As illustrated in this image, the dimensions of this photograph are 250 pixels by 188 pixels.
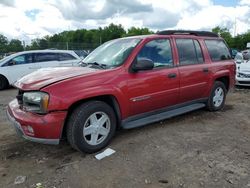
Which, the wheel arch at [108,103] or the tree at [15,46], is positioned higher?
the tree at [15,46]

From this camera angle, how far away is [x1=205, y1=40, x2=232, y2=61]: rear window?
597 centimetres

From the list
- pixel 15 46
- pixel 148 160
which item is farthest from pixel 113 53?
pixel 15 46

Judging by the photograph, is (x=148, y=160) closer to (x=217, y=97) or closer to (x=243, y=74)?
(x=217, y=97)

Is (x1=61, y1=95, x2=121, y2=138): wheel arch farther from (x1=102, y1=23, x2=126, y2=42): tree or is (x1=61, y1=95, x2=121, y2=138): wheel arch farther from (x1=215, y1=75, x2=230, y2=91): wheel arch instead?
(x1=102, y1=23, x2=126, y2=42): tree

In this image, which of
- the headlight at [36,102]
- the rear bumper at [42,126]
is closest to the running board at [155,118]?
the rear bumper at [42,126]

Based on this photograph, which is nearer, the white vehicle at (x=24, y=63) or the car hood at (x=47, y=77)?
the car hood at (x=47, y=77)

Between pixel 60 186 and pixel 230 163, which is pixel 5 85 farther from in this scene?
pixel 230 163

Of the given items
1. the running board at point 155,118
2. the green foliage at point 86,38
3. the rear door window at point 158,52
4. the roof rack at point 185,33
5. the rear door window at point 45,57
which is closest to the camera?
the running board at point 155,118

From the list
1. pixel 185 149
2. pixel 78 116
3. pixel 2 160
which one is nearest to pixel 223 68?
pixel 185 149

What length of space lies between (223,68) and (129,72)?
9.53 ft

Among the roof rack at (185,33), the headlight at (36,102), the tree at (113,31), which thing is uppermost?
the tree at (113,31)

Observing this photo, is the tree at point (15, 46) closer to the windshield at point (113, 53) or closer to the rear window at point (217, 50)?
A: the windshield at point (113, 53)

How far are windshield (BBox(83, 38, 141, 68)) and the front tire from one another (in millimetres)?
795

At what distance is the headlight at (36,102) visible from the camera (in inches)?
140
